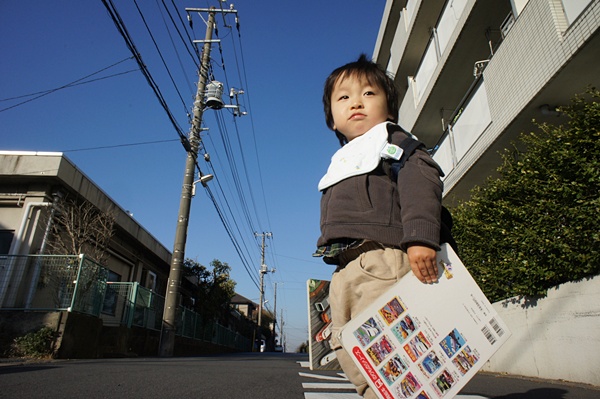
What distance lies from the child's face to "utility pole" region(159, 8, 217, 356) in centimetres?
877

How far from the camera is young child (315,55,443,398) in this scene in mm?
1497

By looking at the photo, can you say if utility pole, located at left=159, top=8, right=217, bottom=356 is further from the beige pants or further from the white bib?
the beige pants

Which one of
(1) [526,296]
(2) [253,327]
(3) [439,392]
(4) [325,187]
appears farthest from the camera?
(2) [253,327]

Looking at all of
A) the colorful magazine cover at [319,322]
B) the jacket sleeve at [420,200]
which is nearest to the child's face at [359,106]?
the jacket sleeve at [420,200]

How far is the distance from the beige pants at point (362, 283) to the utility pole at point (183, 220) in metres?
8.82

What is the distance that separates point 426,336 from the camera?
4.62 ft

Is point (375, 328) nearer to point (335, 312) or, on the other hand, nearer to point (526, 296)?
point (335, 312)

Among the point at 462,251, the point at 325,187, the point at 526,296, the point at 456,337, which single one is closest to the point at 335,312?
the point at 456,337

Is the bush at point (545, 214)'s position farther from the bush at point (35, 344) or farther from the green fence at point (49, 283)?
the green fence at point (49, 283)

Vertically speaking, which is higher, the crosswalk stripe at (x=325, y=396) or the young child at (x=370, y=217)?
the young child at (x=370, y=217)

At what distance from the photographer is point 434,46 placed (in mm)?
9664

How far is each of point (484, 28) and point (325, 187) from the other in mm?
7345

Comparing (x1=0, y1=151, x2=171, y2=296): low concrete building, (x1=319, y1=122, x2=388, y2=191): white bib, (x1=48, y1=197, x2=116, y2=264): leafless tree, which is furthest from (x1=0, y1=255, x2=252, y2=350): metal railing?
(x1=319, y1=122, x2=388, y2=191): white bib

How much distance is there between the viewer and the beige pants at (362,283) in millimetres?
1525
